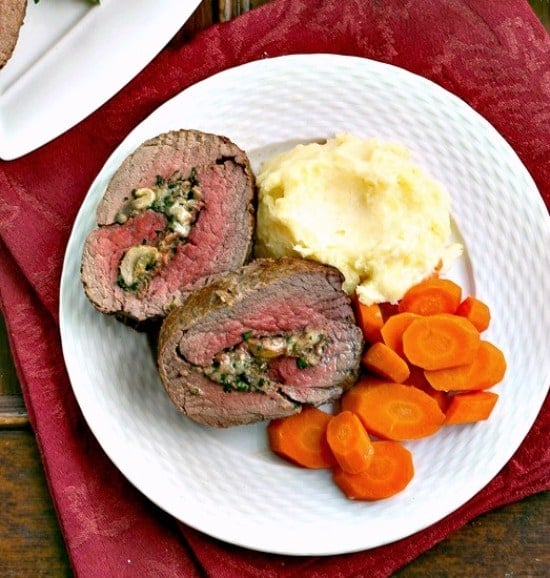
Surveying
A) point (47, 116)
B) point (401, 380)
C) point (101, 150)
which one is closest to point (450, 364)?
point (401, 380)

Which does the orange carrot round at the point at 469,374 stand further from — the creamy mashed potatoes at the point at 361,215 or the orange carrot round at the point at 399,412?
the creamy mashed potatoes at the point at 361,215

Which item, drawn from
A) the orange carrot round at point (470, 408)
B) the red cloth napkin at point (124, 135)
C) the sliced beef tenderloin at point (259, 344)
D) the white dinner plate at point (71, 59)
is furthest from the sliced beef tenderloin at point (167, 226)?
the orange carrot round at point (470, 408)

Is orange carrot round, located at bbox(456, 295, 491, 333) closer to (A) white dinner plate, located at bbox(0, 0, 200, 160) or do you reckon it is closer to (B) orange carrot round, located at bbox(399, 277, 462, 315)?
(B) orange carrot round, located at bbox(399, 277, 462, 315)

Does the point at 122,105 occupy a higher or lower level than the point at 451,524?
higher

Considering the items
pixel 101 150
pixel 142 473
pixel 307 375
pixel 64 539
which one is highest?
pixel 101 150

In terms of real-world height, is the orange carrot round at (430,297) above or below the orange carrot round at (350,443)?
above

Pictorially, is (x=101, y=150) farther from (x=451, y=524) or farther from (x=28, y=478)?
(x=451, y=524)

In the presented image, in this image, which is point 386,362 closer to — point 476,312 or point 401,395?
point 401,395
